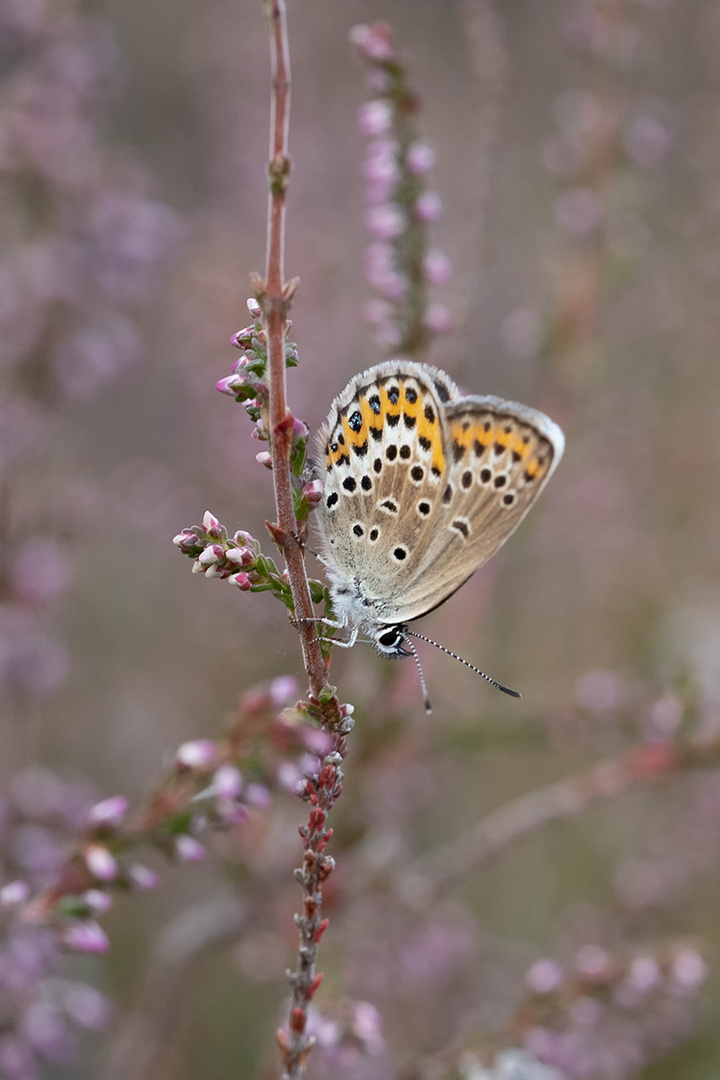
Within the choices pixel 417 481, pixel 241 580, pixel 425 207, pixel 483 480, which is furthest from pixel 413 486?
pixel 241 580

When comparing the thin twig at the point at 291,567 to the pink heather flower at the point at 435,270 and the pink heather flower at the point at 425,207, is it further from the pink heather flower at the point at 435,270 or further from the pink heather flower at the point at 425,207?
the pink heather flower at the point at 435,270

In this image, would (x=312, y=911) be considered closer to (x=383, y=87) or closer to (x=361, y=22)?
(x=383, y=87)

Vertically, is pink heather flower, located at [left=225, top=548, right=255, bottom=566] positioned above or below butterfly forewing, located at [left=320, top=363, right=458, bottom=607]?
below

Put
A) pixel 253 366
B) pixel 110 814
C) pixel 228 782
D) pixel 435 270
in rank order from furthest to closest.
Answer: pixel 435 270, pixel 110 814, pixel 228 782, pixel 253 366

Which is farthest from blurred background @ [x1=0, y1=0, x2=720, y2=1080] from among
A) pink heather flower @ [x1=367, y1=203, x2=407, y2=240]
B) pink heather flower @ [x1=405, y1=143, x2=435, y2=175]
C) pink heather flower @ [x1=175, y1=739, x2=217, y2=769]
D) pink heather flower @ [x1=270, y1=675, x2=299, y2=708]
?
pink heather flower @ [x1=405, y1=143, x2=435, y2=175]

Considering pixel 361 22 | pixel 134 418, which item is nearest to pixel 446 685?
pixel 134 418

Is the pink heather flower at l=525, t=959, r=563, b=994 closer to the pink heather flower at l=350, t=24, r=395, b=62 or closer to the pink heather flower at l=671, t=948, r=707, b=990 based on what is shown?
the pink heather flower at l=671, t=948, r=707, b=990

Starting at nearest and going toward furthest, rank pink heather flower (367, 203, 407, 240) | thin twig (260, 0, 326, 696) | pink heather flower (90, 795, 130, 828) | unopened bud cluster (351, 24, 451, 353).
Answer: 1. thin twig (260, 0, 326, 696)
2. pink heather flower (90, 795, 130, 828)
3. unopened bud cluster (351, 24, 451, 353)
4. pink heather flower (367, 203, 407, 240)

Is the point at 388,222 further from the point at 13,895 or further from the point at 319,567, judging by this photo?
the point at 13,895
